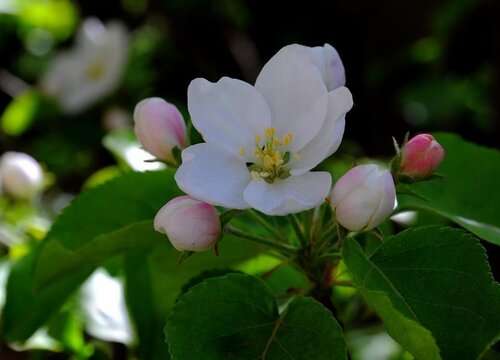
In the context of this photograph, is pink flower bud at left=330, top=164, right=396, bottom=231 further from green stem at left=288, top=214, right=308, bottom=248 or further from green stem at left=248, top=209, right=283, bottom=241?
green stem at left=248, top=209, right=283, bottom=241

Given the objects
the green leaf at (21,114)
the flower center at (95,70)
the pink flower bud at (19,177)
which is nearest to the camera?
the pink flower bud at (19,177)

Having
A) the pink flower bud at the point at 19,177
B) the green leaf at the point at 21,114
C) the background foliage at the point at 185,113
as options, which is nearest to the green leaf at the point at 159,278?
the background foliage at the point at 185,113

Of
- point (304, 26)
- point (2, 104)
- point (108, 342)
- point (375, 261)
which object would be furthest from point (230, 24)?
point (375, 261)

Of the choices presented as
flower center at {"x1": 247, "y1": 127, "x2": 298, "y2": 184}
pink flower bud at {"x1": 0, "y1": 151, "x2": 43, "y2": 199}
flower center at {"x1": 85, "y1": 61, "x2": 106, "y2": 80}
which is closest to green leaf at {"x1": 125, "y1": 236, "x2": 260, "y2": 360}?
flower center at {"x1": 247, "y1": 127, "x2": 298, "y2": 184}

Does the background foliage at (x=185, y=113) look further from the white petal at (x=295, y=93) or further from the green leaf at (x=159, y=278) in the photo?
the white petal at (x=295, y=93)

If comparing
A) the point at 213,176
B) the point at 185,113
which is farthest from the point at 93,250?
the point at 185,113

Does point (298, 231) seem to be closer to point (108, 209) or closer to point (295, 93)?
point (295, 93)
